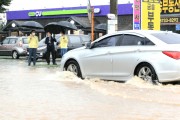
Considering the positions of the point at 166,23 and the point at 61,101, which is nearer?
the point at 61,101

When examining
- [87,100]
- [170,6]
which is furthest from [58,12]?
[87,100]

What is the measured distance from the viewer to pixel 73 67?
12734 mm

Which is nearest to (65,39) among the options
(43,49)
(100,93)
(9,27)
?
(43,49)

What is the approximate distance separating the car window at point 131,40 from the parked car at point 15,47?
16.8m

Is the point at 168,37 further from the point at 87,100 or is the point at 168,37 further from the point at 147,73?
the point at 87,100

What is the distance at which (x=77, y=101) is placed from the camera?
890cm

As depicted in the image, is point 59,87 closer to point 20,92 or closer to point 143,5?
point 20,92

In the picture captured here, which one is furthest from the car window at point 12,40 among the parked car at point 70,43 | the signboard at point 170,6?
the signboard at point 170,6

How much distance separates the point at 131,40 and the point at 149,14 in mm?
6587

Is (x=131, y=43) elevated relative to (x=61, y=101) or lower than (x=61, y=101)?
elevated

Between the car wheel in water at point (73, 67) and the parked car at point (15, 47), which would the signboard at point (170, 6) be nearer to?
the parked car at point (15, 47)

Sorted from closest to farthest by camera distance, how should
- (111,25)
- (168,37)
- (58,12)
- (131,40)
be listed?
(168,37) < (131,40) < (111,25) < (58,12)

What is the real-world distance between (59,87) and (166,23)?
870 inches

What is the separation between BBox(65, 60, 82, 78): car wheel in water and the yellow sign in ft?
17.9
